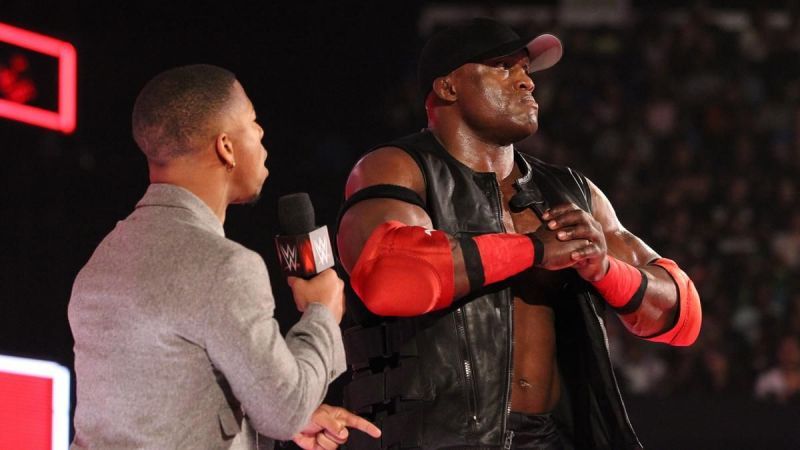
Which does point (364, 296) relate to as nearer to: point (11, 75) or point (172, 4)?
point (11, 75)

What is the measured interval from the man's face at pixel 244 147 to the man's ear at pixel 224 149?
0.01 metres

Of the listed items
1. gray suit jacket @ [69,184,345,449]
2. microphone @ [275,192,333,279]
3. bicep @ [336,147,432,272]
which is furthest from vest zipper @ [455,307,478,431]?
gray suit jacket @ [69,184,345,449]

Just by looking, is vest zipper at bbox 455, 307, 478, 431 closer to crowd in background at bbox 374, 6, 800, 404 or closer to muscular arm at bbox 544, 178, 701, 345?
muscular arm at bbox 544, 178, 701, 345

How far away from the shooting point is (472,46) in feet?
10.9

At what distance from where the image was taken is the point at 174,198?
218 centimetres

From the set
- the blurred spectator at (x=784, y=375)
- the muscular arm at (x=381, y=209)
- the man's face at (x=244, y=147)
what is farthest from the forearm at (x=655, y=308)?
the blurred spectator at (x=784, y=375)

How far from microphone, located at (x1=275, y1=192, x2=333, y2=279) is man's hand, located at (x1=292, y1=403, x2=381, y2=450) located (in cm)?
40

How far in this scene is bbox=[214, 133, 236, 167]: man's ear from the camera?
7.36ft

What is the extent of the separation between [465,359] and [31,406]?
1.36 metres

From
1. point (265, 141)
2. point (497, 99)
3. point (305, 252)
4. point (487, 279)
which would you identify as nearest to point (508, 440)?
point (487, 279)

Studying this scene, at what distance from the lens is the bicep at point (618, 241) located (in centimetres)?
338

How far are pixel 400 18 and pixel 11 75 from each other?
6.96 feet

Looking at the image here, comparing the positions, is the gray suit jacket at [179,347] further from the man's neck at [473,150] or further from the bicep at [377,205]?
the man's neck at [473,150]

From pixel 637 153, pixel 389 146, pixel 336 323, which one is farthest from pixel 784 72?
pixel 336 323
